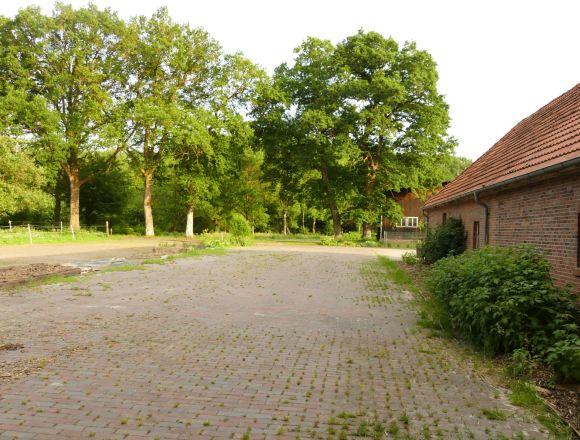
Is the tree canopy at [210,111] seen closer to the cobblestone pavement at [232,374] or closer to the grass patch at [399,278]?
the grass patch at [399,278]

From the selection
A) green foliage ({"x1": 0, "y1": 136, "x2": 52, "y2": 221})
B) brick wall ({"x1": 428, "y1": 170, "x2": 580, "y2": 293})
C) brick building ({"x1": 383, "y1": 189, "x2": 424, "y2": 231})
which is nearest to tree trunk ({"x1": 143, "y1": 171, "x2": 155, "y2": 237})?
green foliage ({"x1": 0, "y1": 136, "x2": 52, "y2": 221})

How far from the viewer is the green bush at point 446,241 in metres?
17.0

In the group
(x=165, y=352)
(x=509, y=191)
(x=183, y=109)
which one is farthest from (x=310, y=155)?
(x=165, y=352)

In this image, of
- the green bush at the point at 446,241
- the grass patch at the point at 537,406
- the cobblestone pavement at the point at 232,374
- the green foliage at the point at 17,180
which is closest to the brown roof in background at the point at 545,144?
the green bush at the point at 446,241

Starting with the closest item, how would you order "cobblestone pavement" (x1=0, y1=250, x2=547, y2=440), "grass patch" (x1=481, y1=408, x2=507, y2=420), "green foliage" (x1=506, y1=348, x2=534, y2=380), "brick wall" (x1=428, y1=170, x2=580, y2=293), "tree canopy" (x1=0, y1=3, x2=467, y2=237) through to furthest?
"cobblestone pavement" (x1=0, y1=250, x2=547, y2=440) → "grass patch" (x1=481, y1=408, x2=507, y2=420) → "green foliage" (x1=506, y1=348, x2=534, y2=380) → "brick wall" (x1=428, y1=170, x2=580, y2=293) → "tree canopy" (x1=0, y1=3, x2=467, y2=237)

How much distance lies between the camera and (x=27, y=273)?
1477cm

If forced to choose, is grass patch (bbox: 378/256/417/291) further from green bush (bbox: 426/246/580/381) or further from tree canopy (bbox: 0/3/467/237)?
tree canopy (bbox: 0/3/467/237)

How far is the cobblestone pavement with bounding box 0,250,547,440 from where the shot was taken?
4238 millimetres

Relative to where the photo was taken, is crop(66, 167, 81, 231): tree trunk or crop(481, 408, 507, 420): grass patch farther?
crop(66, 167, 81, 231): tree trunk

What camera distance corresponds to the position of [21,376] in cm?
542

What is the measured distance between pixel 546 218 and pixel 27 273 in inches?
573

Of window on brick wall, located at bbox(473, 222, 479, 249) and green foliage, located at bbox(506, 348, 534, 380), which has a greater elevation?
window on brick wall, located at bbox(473, 222, 479, 249)

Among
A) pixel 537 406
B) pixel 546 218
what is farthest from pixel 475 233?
pixel 537 406

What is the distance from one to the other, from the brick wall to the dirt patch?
12.9m
